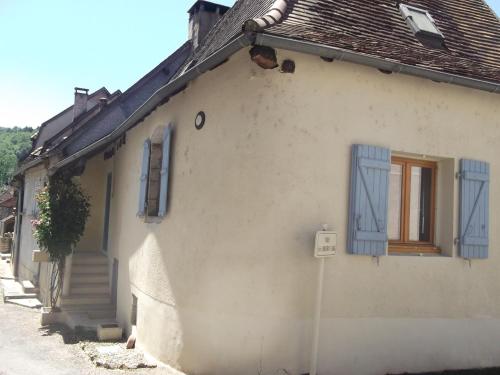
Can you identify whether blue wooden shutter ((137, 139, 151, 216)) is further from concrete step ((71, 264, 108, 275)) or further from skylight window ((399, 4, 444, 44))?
skylight window ((399, 4, 444, 44))

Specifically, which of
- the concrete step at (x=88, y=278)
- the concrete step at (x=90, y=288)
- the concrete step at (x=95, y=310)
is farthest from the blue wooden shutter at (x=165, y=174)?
the concrete step at (x=88, y=278)

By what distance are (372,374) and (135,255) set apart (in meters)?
4.28

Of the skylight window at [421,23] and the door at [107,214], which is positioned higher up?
the skylight window at [421,23]

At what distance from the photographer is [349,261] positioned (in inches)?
213

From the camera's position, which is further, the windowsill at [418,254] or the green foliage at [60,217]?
the green foliage at [60,217]

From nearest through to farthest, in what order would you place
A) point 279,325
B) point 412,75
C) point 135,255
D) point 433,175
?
1. point 279,325
2. point 412,75
3. point 433,175
4. point 135,255

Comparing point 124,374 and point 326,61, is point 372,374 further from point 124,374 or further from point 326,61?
point 326,61

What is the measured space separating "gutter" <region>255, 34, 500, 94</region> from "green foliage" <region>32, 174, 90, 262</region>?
22.0ft

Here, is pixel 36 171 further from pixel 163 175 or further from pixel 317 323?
pixel 317 323

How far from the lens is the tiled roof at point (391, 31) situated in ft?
17.6

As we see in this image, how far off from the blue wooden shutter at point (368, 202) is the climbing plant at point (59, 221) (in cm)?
653

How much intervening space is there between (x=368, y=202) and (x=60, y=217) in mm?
6742

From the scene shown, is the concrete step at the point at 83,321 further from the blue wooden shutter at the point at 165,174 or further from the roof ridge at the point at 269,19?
the roof ridge at the point at 269,19

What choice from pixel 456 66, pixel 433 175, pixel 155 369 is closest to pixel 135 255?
pixel 155 369
